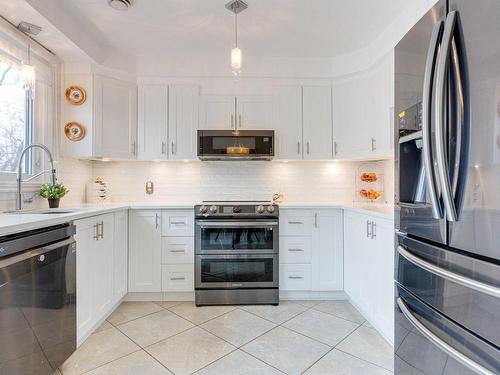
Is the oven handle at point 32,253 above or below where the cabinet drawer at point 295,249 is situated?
above

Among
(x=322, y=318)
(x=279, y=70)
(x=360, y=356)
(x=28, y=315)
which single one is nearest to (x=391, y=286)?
(x=360, y=356)

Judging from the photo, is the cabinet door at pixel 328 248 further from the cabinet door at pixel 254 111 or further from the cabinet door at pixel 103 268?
the cabinet door at pixel 103 268

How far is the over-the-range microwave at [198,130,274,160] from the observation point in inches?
112

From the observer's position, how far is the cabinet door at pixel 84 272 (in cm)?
184

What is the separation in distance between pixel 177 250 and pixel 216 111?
1558 mm

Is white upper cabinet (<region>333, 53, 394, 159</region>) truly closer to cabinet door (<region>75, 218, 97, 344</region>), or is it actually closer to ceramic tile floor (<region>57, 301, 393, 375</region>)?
ceramic tile floor (<region>57, 301, 393, 375</region>)

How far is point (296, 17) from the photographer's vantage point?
7.54 ft

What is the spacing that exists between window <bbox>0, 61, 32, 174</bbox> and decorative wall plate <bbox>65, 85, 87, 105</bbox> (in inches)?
15.4

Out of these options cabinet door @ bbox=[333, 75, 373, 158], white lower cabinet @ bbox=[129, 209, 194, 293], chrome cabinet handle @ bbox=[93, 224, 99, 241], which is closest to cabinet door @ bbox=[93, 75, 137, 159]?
white lower cabinet @ bbox=[129, 209, 194, 293]

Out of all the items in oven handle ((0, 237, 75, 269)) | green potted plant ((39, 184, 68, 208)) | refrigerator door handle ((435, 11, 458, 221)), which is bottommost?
oven handle ((0, 237, 75, 269))

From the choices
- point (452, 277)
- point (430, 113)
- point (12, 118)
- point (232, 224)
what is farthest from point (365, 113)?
point (12, 118)

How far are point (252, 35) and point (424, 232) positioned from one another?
90.5 inches

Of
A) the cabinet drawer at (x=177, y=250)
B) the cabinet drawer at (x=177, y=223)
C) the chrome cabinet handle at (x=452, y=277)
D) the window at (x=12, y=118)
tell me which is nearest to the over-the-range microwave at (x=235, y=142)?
the cabinet drawer at (x=177, y=223)

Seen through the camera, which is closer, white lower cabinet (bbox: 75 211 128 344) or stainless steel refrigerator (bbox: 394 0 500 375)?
stainless steel refrigerator (bbox: 394 0 500 375)
